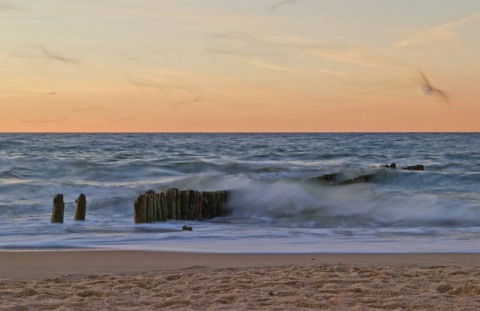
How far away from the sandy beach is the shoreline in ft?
0.04

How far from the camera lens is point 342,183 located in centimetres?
2234

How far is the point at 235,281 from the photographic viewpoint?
719 cm

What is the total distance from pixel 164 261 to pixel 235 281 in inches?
79.2

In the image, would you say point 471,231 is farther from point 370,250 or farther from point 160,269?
point 160,269

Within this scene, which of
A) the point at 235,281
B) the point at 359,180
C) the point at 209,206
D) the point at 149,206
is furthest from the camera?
the point at 359,180

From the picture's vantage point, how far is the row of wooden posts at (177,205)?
47.4 feet

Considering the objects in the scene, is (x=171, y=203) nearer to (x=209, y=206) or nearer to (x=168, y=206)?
(x=168, y=206)

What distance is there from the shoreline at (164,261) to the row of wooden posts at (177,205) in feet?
14.5

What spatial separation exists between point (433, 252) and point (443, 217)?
6.60 metres

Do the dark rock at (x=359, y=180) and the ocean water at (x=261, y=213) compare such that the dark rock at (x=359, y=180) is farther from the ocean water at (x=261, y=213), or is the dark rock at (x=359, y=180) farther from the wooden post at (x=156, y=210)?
the wooden post at (x=156, y=210)

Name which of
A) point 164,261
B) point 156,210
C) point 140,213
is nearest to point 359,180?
point 156,210

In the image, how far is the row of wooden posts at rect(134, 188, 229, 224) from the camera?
14438 millimetres

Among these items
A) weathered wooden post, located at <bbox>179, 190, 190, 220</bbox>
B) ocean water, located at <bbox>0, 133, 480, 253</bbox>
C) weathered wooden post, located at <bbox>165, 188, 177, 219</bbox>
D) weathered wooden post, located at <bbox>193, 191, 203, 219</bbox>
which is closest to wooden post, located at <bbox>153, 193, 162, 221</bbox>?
ocean water, located at <bbox>0, 133, 480, 253</bbox>

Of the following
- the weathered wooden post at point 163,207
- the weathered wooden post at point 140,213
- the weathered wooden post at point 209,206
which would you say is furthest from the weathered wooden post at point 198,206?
the weathered wooden post at point 140,213
